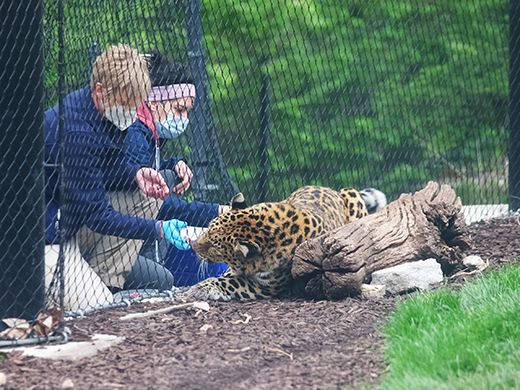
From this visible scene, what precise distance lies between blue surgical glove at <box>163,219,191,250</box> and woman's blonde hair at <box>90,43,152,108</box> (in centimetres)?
88

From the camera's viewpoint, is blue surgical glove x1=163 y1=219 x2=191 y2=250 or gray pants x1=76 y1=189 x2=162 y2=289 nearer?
blue surgical glove x1=163 y1=219 x2=191 y2=250

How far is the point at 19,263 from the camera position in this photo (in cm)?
367

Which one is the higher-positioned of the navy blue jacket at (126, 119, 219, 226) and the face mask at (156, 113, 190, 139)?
the face mask at (156, 113, 190, 139)

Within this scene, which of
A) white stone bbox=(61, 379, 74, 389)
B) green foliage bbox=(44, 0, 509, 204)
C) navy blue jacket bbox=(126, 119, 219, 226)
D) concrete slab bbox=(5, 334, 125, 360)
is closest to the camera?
white stone bbox=(61, 379, 74, 389)

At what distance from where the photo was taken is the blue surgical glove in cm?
454

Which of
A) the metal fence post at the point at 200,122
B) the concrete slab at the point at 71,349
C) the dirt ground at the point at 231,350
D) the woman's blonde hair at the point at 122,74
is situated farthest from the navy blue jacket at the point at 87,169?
the concrete slab at the point at 71,349

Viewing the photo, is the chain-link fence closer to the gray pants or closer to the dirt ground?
the gray pants

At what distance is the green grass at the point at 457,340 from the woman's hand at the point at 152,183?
72.4 inches

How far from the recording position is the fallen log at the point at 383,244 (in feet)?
14.3

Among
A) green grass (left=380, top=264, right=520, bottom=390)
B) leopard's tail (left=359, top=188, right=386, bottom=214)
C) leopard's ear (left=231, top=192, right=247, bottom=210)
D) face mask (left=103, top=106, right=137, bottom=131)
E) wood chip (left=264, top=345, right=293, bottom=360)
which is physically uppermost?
face mask (left=103, top=106, right=137, bottom=131)

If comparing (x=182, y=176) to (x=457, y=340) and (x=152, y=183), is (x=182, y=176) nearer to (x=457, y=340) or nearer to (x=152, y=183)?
(x=152, y=183)

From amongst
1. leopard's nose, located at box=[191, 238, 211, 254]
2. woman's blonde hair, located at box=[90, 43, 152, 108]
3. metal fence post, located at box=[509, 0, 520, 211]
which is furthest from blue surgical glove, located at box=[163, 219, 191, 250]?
metal fence post, located at box=[509, 0, 520, 211]

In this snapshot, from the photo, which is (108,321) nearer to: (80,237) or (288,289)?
(80,237)

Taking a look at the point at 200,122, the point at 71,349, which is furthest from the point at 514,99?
the point at 71,349
